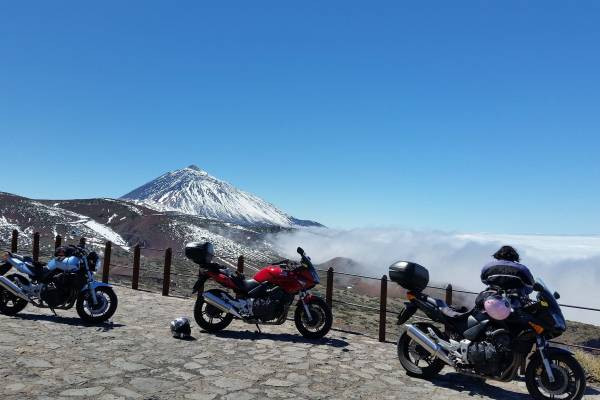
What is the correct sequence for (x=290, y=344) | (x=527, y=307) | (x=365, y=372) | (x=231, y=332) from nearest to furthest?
(x=527, y=307) < (x=365, y=372) < (x=290, y=344) < (x=231, y=332)

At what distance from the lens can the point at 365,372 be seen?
6.92 meters

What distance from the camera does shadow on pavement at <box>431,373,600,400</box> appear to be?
6172mm

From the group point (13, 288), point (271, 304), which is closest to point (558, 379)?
point (271, 304)

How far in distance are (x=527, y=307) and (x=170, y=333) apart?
5.89 metres

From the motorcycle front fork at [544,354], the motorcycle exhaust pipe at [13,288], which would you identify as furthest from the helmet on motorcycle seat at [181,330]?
the motorcycle front fork at [544,354]

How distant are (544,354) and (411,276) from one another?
194 centimetres

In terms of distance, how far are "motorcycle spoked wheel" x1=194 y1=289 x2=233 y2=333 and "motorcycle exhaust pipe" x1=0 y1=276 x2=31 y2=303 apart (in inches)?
121

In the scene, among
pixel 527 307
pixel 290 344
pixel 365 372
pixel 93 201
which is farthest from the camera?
pixel 93 201

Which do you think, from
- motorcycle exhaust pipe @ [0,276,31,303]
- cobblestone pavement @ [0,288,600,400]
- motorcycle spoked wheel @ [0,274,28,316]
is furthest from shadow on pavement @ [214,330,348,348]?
motorcycle spoked wheel @ [0,274,28,316]

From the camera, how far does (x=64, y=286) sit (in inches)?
344

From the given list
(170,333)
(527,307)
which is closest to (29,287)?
(170,333)

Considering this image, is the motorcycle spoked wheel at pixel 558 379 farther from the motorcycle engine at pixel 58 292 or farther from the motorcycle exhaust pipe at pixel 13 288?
the motorcycle exhaust pipe at pixel 13 288

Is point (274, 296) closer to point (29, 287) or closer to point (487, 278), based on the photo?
point (487, 278)

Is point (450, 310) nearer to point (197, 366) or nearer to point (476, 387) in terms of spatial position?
point (476, 387)
